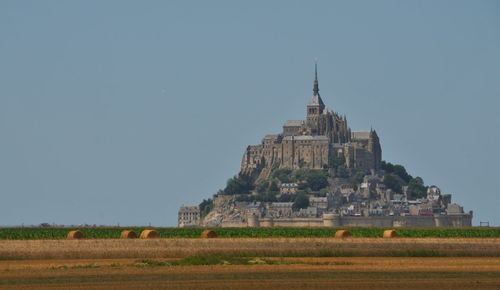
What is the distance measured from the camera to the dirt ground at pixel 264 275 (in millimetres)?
50812

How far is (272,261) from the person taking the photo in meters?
64.0

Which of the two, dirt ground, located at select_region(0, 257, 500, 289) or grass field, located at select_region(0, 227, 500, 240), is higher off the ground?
grass field, located at select_region(0, 227, 500, 240)

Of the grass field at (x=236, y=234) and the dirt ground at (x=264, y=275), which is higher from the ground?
the grass field at (x=236, y=234)

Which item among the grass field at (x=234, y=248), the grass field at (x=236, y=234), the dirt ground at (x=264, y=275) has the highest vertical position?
the grass field at (x=236, y=234)

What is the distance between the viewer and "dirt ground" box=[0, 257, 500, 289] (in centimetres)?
5081

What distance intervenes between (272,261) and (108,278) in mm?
12169

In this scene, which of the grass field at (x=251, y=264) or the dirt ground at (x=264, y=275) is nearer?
the dirt ground at (x=264, y=275)

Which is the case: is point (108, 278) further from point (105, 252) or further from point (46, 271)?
point (105, 252)

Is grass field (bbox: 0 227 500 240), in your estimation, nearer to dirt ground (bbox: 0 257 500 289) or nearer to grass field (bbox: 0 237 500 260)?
grass field (bbox: 0 237 500 260)

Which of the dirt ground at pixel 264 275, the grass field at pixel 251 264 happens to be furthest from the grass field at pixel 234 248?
the dirt ground at pixel 264 275

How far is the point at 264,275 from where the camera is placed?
55.4 m

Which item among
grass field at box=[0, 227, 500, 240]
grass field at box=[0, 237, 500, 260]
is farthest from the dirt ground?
grass field at box=[0, 227, 500, 240]

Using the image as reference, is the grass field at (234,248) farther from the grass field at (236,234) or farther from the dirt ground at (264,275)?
the grass field at (236,234)

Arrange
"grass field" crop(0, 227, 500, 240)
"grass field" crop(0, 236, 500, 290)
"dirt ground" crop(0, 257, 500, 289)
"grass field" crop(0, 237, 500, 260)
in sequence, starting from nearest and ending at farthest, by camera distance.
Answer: "dirt ground" crop(0, 257, 500, 289), "grass field" crop(0, 236, 500, 290), "grass field" crop(0, 237, 500, 260), "grass field" crop(0, 227, 500, 240)
